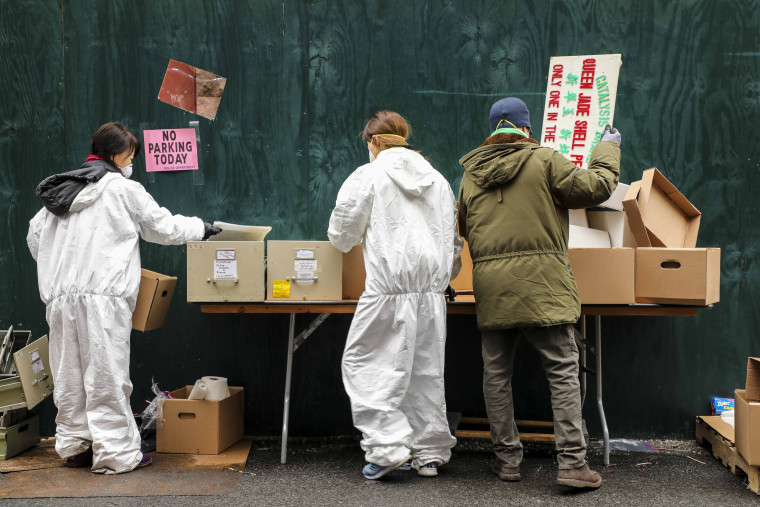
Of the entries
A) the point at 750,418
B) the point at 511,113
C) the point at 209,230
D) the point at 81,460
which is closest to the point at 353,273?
the point at 209,230

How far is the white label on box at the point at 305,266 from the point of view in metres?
3.64

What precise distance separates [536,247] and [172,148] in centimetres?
232

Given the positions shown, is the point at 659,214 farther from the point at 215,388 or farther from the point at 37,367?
the point at 37,367

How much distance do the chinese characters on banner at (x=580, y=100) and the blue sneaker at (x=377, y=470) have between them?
2.09 meters

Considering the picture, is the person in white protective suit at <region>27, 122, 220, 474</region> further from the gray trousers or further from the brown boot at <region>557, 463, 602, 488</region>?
the brown boot at <region>557, 463, 602, 488</region>

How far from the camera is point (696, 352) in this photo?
4.20 m

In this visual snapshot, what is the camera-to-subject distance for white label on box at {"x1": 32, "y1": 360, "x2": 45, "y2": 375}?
386cm

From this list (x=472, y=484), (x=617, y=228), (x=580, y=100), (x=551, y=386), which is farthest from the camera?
(x=580, y=100)

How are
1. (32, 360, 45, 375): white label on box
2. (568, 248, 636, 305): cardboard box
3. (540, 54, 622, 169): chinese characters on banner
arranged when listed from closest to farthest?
1. (568, 248, 636, 305): cardboard box
2. (32, 360, 45, 375): white label on box
3. (540, 54, 622, 169): chinese characters on banner

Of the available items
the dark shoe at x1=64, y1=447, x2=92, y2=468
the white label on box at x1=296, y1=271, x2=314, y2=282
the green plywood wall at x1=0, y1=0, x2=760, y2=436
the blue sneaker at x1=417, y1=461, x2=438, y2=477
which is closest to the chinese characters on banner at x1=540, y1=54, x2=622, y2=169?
the green plywood wall at x1=0, y1=0, x2=760, y2=436

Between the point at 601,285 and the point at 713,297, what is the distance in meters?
0.56

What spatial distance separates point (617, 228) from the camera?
384 centimetres

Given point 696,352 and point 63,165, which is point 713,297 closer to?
point 696,352

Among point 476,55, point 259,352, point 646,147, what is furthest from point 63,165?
point 646,147
